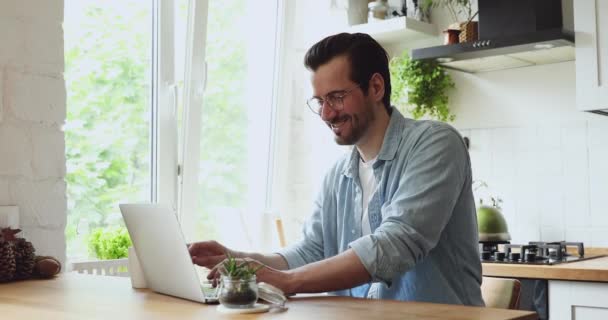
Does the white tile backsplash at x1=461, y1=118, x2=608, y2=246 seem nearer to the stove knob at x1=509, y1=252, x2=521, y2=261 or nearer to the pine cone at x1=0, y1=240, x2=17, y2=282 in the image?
the stove knob at x1=509, y1=252, x2=521, y2=261

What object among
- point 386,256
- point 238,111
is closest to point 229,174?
point 238,111

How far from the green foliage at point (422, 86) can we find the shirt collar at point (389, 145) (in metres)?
1.55

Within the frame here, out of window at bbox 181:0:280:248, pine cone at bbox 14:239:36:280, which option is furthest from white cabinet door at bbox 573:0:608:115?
pine cone at bbox 14:239:36:280

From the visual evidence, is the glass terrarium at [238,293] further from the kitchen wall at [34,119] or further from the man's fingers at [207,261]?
the kitchen wall at [34,119]

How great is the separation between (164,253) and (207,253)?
18 cm

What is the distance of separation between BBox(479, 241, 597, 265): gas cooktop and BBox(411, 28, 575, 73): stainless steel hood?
2.52ft

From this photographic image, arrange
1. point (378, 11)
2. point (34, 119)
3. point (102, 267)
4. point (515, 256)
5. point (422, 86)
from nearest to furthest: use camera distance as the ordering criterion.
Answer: point (34, 119), point (102, 267), point (515, 256), point (422, 86), point (378, 11)

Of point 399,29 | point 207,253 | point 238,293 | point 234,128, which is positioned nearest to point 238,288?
point 238,293

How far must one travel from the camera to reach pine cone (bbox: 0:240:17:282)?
206 cm

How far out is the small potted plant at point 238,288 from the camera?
148 centimetres

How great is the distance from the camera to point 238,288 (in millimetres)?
1480

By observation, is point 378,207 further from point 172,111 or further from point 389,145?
point 172,111

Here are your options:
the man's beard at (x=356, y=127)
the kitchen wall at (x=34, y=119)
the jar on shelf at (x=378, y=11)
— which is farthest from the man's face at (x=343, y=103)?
the jar on shelf at (x=378, y=11)

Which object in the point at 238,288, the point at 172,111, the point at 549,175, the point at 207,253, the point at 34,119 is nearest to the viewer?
the point at 238,288
